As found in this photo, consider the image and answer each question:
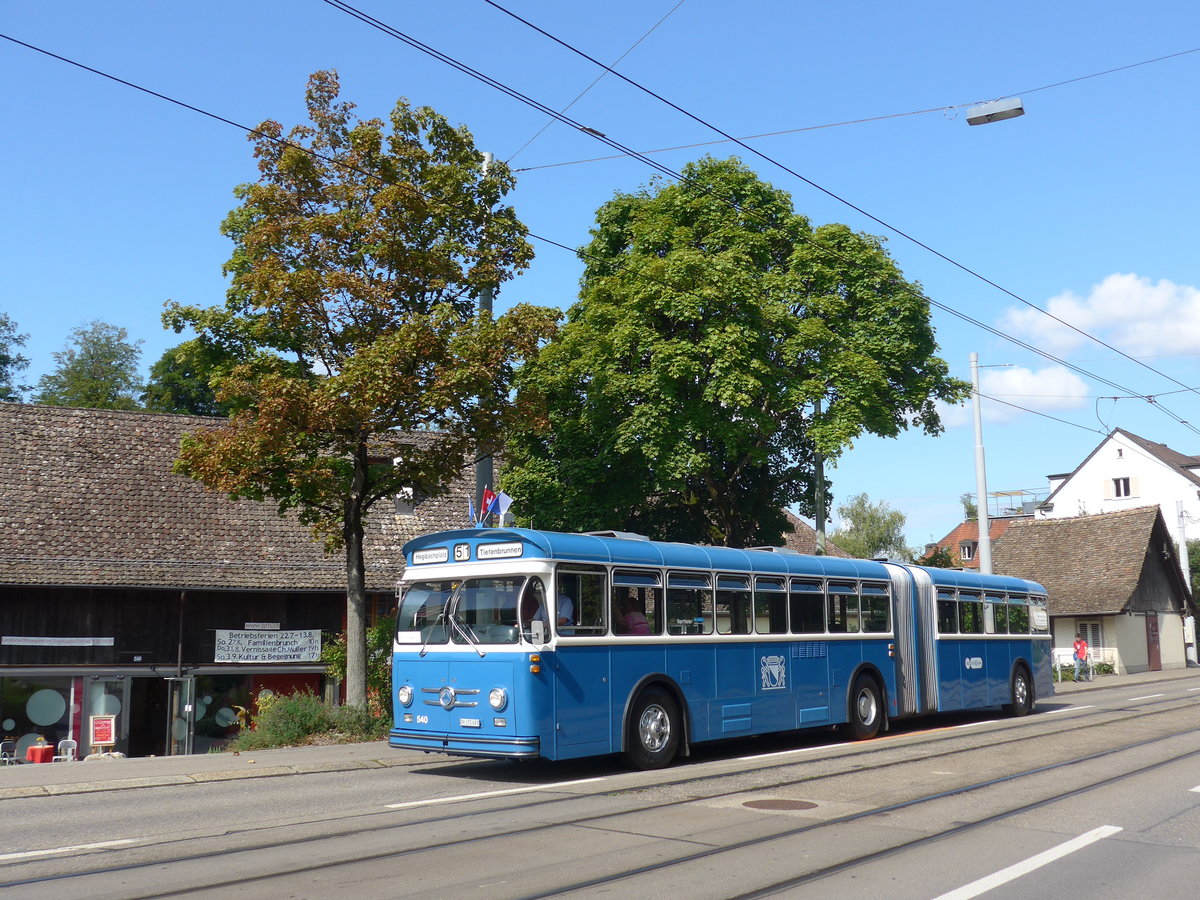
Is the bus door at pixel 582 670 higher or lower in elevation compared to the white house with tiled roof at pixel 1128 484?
lower

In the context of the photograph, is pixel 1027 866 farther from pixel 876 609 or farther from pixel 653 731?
pixel 876 609

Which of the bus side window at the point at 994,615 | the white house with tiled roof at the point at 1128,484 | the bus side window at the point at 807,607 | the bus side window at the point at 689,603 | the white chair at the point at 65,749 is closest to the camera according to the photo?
the bus side window at the point at 689,603

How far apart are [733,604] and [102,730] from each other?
17.9 metres

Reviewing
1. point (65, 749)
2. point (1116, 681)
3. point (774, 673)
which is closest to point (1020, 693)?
point (774, 673)

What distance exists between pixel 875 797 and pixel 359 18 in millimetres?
9865

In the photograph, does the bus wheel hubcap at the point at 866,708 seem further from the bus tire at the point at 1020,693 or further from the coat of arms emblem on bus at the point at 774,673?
the bus tire at the point at 1020,693

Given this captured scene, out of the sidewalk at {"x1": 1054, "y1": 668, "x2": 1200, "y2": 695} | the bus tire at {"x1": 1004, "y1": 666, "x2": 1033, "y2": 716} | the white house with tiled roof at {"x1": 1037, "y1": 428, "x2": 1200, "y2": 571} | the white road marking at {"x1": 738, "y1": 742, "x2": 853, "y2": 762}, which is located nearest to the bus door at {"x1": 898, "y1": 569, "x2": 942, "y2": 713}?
the white road marking at {"x1": 738, "y1": 742, "x2": 853, "y2": 762}

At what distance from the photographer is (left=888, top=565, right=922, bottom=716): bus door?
63.7ft

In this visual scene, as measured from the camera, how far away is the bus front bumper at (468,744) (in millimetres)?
12367

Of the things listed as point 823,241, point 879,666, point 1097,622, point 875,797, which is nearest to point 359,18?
point 875,797

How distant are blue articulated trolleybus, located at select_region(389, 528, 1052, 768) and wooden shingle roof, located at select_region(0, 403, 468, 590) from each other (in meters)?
14.6

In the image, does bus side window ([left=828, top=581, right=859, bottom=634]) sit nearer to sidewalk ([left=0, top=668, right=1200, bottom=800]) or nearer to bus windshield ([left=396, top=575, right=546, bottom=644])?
sidewalk ([left=0, top=668, right=1200, bottom=800])

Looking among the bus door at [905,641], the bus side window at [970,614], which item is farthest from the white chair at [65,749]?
the bus side window at [970,614]

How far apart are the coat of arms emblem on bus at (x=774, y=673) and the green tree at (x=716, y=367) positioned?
9449 millimetres
